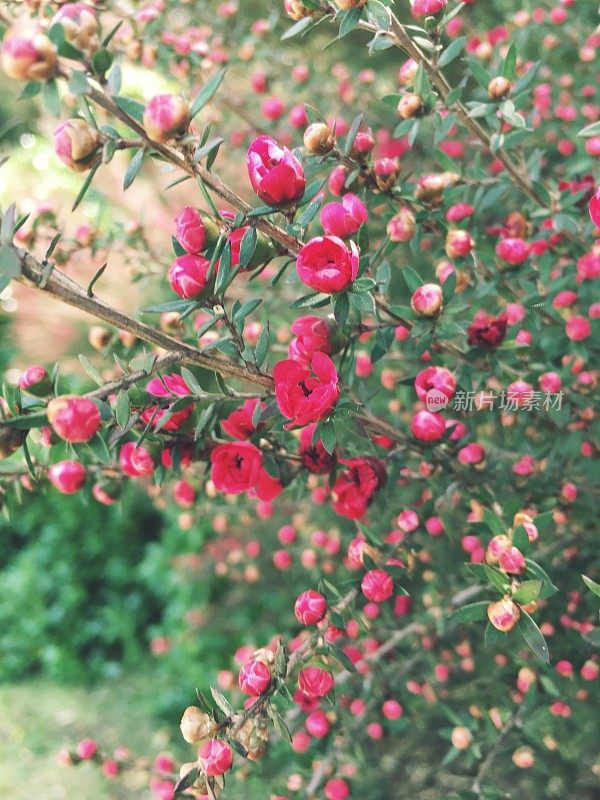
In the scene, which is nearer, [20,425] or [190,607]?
[20,425]

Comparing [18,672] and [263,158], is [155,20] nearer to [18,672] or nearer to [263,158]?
[263,158]

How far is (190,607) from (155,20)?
165cm

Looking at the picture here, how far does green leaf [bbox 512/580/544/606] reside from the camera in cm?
53

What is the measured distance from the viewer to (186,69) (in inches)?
46.8

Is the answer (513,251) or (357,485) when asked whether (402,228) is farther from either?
(357,485)

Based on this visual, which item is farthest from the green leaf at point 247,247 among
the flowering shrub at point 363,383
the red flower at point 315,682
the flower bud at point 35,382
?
the red flower at point 315,682

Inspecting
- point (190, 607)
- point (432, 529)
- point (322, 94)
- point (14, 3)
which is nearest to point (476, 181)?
point (432, 529)

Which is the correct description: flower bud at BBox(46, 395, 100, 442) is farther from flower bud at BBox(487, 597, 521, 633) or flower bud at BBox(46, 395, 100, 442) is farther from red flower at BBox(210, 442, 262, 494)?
flower bud at BBox(487, 597, 521, 633)

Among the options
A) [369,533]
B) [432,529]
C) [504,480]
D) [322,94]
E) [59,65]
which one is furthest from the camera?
[322,94]

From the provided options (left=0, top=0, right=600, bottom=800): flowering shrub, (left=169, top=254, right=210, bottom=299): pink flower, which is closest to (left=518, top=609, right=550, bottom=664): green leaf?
(left=0, top=0, right=600, bottom=800): flowering shrub

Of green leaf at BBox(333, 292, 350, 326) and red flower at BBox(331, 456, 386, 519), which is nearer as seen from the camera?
green leaf at BBox(333, 292, 350, 326)

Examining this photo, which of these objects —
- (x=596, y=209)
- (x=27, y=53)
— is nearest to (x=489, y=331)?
(x=596, y=209)

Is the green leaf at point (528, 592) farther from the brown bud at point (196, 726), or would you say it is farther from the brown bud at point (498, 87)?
the brown bud at point (498, 87)

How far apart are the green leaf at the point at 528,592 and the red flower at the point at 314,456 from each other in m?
0.23
